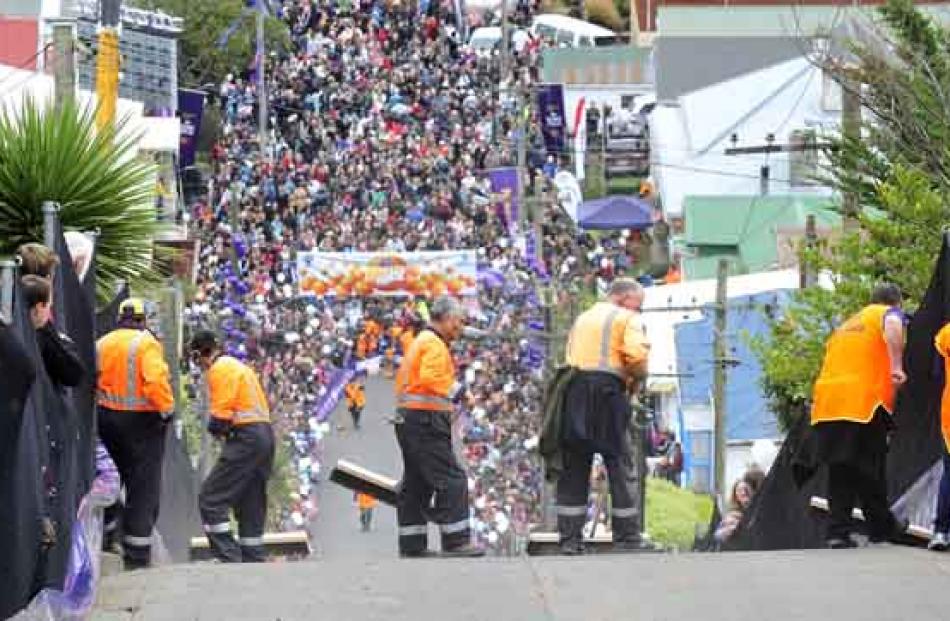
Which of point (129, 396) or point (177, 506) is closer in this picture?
point (129, 396)

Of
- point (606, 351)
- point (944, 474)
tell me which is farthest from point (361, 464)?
point (944, 474)

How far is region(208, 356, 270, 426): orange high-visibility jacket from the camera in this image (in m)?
13.9

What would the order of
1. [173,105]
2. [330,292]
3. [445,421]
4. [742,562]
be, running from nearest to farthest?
[742,562] → [445,421] → [330,292] → [173,105]

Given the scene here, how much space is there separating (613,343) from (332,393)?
30612 mm

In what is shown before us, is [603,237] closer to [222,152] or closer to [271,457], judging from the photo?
[222,152]

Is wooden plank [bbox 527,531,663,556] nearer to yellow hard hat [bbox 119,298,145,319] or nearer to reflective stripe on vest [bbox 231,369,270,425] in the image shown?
reflective stripe on vest [bbox 231,369,270,425]

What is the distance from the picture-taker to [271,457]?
46.5 feet

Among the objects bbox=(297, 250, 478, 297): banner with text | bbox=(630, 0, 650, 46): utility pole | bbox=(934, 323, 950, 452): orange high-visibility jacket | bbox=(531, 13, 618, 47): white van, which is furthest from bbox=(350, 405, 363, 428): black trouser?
bbox=(630, 0, 650, 46): utility pole

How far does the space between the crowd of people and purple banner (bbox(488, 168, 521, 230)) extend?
265 mm

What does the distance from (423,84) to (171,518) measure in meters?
49.7

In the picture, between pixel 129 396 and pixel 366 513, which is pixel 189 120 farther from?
pixel 129 396

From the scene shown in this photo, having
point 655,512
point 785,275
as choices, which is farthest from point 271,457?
point 785,275

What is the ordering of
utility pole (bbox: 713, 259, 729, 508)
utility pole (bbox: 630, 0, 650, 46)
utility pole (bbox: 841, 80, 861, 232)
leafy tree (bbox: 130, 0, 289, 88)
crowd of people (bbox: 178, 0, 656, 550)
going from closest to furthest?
utility pole (bbox: 841, 80, 861, 232) < utility pole (bbox: 713, 259, 729, 508) < crowd of people (bbox: 178, 0, 656, 550) < leafy tree (bbox: 130, 0, 289, 88) < utility pole (bbox: 630, 0, 650, 46)

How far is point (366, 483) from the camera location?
14734mm
